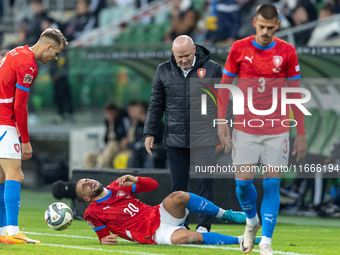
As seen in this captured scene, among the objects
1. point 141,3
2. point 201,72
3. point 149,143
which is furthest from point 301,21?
point 149,143

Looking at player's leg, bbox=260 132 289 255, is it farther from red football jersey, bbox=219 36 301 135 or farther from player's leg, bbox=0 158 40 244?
player's leg, bbox=0 158 40 244

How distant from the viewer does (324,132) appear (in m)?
11.9

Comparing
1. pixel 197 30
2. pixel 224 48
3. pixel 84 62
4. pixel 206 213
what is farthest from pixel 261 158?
pixel 84 62

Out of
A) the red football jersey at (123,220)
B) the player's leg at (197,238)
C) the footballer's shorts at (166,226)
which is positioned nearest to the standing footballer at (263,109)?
the player's leg at (197,238)

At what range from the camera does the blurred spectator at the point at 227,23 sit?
42.5ft

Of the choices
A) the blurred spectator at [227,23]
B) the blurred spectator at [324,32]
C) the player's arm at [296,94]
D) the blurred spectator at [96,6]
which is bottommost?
the player's arm at [296,94]

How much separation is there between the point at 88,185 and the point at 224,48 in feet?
18.7

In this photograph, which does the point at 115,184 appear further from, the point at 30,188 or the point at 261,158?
the point at 30,188

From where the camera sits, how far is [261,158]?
5297 mm

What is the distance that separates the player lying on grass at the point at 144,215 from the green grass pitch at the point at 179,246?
0.12 metres

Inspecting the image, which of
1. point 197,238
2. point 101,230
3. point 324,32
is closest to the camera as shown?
point 197,238

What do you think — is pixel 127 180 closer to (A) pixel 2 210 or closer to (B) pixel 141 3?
(A) pixel 2 210

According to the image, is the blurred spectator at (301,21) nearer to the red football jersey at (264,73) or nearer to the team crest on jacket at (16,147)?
the red football jersey at (264,73)

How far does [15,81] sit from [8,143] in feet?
2.06
